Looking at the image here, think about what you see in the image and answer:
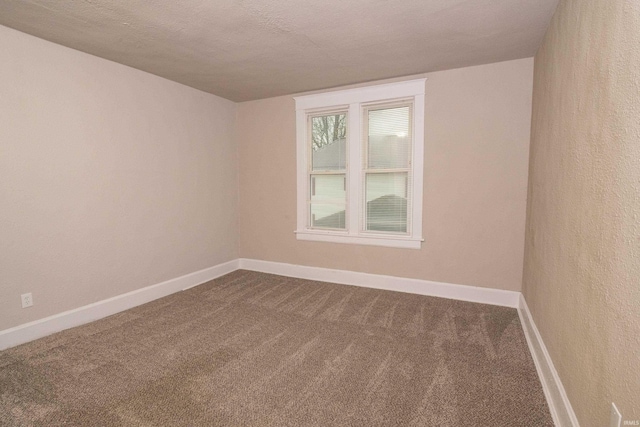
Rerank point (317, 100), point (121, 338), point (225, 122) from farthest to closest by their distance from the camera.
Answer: point (225, 122)
point (317, 100)
point (121, 338)

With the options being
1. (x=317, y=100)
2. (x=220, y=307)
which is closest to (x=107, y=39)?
(x=317, y=100)

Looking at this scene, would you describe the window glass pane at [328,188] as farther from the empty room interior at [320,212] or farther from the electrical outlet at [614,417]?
the electrical outlet at [614,417]

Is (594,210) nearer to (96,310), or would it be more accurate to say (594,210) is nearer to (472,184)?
(472,184)

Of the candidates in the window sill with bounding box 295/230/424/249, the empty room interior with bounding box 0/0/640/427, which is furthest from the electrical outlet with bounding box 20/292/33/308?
the window sill with bounding box 295/230/424/249

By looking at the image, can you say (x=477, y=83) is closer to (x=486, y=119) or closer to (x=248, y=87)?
(x=486, y=119)

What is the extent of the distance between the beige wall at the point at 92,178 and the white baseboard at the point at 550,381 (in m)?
3.73

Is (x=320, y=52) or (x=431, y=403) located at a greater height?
(x=320, y=52)

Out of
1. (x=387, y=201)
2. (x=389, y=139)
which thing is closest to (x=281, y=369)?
(x=387, y=201)

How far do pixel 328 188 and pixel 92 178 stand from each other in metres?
2.64

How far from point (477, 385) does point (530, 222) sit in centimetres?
165

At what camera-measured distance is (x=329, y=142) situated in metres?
4.20

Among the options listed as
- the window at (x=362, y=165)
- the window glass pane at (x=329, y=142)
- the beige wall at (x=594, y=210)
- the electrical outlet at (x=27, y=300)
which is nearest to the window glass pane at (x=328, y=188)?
the window at (x=362, y=165)

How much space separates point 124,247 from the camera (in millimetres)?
3289

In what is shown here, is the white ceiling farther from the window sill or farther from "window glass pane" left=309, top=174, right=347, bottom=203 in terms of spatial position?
the window sill
